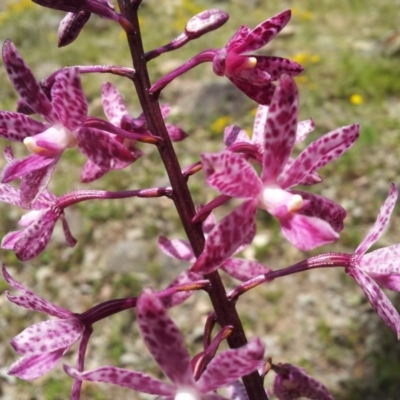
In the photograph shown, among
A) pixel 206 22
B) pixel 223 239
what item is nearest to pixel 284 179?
pixel 223 239

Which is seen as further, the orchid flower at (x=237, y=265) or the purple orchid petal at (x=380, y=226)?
the orchid flower at (x=237, y=265)

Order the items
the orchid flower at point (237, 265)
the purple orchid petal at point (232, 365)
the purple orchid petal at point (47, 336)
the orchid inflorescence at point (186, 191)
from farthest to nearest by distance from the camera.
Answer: the orchid flower at point (237, 265)
the purple orchid petal at point (47, 336)
the orchid inflorescence at point (186, 191)
the purple orchid petal at point (232, 365)

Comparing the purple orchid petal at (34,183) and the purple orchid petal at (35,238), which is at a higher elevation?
the purple orchid petal at (34,183)

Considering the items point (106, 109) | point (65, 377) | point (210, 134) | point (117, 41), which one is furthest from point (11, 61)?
point (117, 41)

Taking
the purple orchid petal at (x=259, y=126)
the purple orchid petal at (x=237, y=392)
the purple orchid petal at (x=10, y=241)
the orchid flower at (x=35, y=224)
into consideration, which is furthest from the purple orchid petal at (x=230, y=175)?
the purple orchid petal at (x=237, y=392)

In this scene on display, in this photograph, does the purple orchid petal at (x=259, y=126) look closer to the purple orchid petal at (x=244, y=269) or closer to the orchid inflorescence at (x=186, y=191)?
the orchid inflorescence at (x=186, y=191)

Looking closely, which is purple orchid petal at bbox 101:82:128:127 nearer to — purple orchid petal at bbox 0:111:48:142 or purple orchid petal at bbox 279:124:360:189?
purple orchid petal at bbox 0:111:48:142

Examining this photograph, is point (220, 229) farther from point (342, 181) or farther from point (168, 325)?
point (342, 181)

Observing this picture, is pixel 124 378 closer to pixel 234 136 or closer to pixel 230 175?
pixel 230 175
